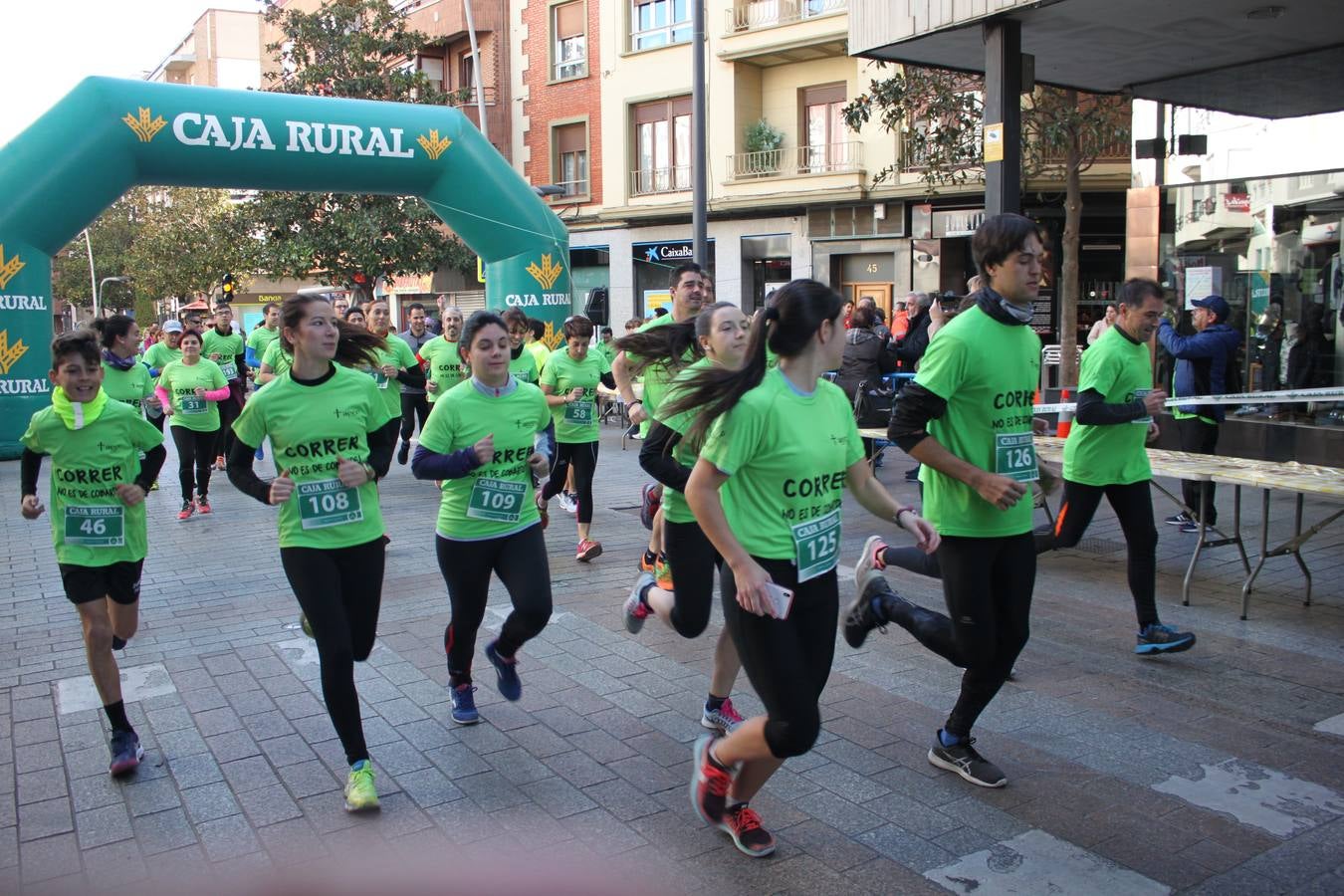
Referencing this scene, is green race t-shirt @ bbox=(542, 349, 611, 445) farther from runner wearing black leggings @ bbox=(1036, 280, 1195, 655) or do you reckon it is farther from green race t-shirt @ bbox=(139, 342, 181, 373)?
green race t-shirt @ bbox=(139, 342, 181, 373)

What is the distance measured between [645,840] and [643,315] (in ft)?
83.4

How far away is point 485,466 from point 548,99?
27.2m

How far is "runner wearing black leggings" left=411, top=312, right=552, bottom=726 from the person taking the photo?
15.6 ft

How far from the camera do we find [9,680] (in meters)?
5.70

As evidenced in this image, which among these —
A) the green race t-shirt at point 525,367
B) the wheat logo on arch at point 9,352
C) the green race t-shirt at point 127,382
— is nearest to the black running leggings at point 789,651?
the green race t-shirt at point 525,367

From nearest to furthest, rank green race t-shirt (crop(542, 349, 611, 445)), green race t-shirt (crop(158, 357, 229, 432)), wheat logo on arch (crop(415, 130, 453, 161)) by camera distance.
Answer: green race t-shirt (crop(542, 349, 611, 445)), green race t-shirt (crop(158, 357, 229, 432)), wheat logo on arch (crop(415, 130, 453, 161))

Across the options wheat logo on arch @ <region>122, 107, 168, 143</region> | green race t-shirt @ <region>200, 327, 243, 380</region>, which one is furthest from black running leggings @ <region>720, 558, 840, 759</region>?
wheat logo on arch @ <region>122, 107, 168, 143</region>

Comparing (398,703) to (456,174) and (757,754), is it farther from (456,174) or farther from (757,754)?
(456,174)

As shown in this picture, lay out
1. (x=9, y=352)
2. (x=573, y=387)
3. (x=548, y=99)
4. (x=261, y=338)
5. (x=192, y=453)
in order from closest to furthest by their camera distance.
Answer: (x=573, y=387) → (x=192, y=453) → (x=261, y=338) → (x=9, y=352) → (x=548, y=99)

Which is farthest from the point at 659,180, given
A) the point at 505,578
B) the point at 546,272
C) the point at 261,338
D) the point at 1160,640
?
the point at 505,578

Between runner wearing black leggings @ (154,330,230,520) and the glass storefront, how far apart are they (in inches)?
398

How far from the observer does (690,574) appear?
4.86 m

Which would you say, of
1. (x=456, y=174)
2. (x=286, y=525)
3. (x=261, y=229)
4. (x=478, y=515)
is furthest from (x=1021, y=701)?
(x=261, y=229)

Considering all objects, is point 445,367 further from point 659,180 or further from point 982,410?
point 659,180
